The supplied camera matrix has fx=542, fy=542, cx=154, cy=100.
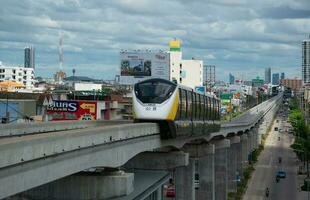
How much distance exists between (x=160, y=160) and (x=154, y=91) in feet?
36.5

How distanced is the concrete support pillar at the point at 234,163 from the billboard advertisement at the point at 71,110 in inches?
838

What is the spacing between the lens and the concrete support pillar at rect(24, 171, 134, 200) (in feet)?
69.4

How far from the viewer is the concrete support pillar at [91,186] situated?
2116cm

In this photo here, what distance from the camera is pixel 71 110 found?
233 ft

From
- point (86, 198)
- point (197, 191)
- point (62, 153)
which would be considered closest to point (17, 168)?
point (62, 153)

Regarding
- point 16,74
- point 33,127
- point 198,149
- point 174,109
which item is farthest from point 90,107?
point 16,74

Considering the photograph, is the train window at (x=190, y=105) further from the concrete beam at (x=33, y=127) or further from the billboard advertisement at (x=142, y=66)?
the billboard advertisement at (x=142, y=66)

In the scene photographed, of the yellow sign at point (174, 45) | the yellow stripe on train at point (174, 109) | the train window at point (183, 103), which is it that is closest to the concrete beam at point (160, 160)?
the train window at point (183, 103)

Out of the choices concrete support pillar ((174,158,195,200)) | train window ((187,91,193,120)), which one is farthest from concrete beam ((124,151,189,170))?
concrete support pillar ((174,158,195,200))

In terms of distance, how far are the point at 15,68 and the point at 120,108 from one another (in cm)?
9499

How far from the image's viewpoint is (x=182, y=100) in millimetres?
32344

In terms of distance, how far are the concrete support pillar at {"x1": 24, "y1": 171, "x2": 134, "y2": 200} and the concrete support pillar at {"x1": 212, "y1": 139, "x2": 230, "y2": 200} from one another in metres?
45.0

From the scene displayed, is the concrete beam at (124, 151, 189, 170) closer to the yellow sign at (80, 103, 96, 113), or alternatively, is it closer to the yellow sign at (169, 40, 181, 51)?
the yellow sign at (80, 103, 96, 113)

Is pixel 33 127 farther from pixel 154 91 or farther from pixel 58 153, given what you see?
pixel 58 153
